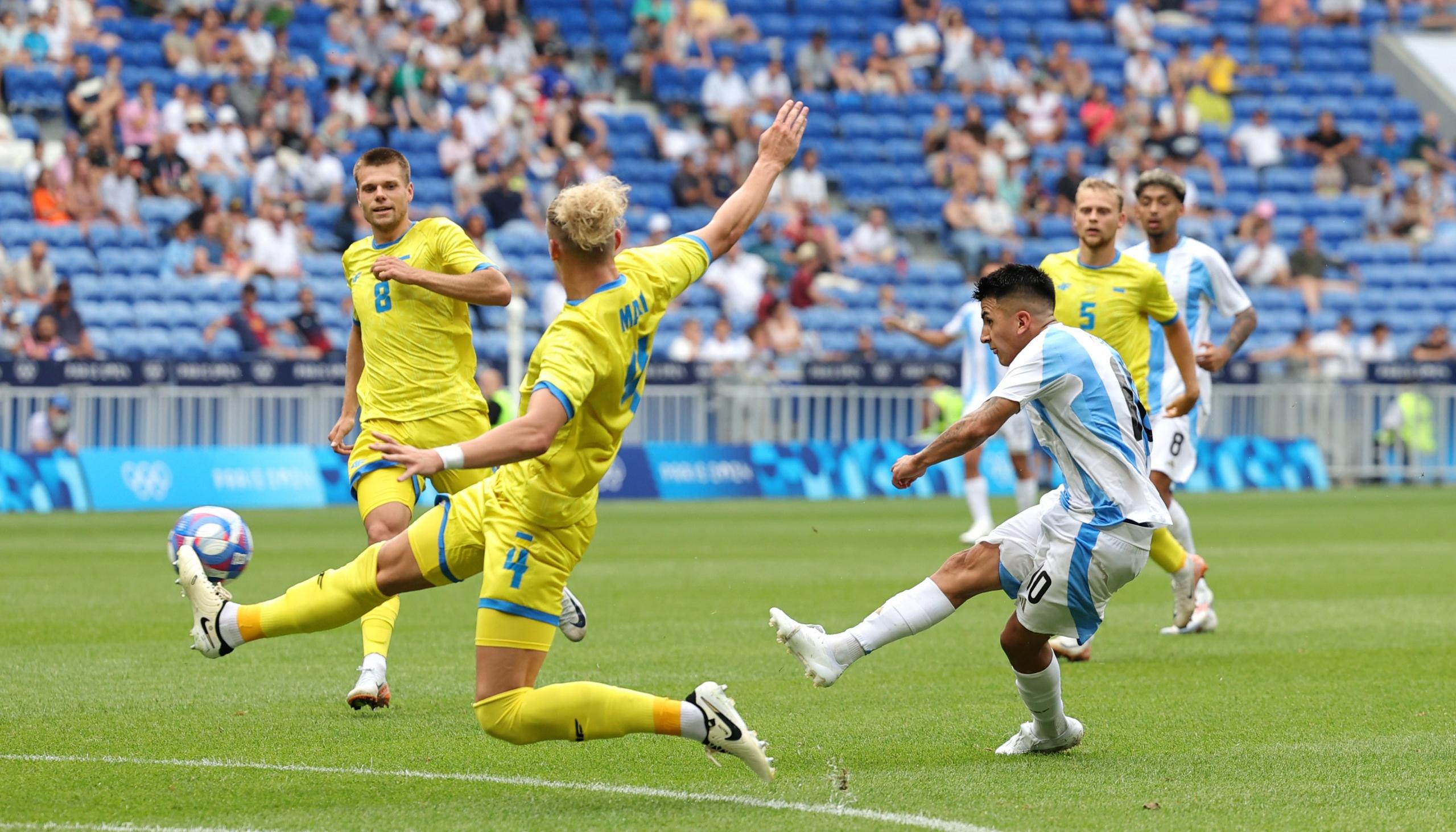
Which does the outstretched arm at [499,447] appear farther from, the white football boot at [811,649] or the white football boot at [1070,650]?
the white football boot at [1070,650]

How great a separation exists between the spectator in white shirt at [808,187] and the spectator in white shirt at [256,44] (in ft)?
26.4

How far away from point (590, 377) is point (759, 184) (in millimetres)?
1227

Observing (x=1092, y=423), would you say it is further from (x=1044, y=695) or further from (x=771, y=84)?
(x=771, y=84)

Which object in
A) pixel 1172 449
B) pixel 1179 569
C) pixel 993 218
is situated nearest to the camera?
pixel 1179 569

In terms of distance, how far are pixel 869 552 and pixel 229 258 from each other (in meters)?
11.6

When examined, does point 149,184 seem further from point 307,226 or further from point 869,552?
point 869,552

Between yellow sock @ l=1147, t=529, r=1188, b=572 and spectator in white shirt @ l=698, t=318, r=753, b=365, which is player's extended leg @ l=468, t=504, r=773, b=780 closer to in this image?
yellow sock @ l=1147, t=529, r=1188, b=572

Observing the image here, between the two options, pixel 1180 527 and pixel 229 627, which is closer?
pixel 229 627

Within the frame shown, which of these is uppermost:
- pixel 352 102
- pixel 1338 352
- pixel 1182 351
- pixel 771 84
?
pixel 771 84

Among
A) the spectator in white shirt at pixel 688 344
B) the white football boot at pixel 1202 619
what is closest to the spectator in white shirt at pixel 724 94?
the spectator in white shirt at pixel 688 344

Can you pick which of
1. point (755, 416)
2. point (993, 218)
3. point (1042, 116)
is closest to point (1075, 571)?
point (755, 416)

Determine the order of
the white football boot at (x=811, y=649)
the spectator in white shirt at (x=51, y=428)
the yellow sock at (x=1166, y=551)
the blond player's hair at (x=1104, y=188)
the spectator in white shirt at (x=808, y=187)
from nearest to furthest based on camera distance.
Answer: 1. the white football boot at (x=811, y=649)
2. the yellow sock at (x=1166, y=551)
3. the blond player's hair at (x=1104, y=188)
4. the spectator in white shirt at (x=51, y=428)
5. the spectator in white shirt at (x=808, y=187)

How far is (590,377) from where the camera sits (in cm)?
575

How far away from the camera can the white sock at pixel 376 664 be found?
795 cm
